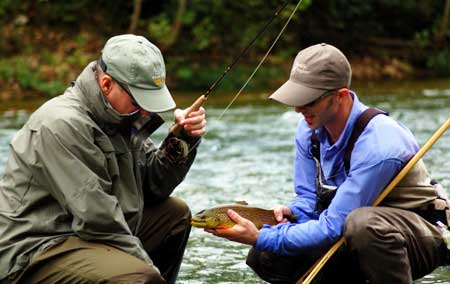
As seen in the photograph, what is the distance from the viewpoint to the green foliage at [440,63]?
75.3 feet

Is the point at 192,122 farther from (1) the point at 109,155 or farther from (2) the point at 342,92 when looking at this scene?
(2) the point at 342,92

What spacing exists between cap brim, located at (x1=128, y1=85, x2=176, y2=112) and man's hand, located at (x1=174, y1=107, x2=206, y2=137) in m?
0.56

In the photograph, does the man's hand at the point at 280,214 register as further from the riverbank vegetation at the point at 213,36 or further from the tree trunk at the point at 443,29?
the tree trunk at the point at 443,29

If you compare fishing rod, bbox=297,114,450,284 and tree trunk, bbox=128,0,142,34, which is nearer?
fishing rod, bbox=297,114,450,284

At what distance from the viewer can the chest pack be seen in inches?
172

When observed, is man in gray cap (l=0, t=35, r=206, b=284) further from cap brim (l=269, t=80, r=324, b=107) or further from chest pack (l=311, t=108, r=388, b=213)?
chest pack (l=311, t=108, r=388, b=213)

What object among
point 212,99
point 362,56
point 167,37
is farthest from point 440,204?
point 362,56

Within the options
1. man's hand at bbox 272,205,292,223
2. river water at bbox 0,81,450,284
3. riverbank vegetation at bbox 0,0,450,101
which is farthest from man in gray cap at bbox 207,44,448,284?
riverbank vegetation at bbox 0,0,450,101

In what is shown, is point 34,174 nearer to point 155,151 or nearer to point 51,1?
point 155,151

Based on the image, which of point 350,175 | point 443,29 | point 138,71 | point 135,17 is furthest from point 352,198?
point 443,29

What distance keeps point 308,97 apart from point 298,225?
0.62 metres

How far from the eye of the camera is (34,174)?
3953mm

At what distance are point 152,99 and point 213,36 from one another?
1904cm

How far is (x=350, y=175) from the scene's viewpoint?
14.0ft
